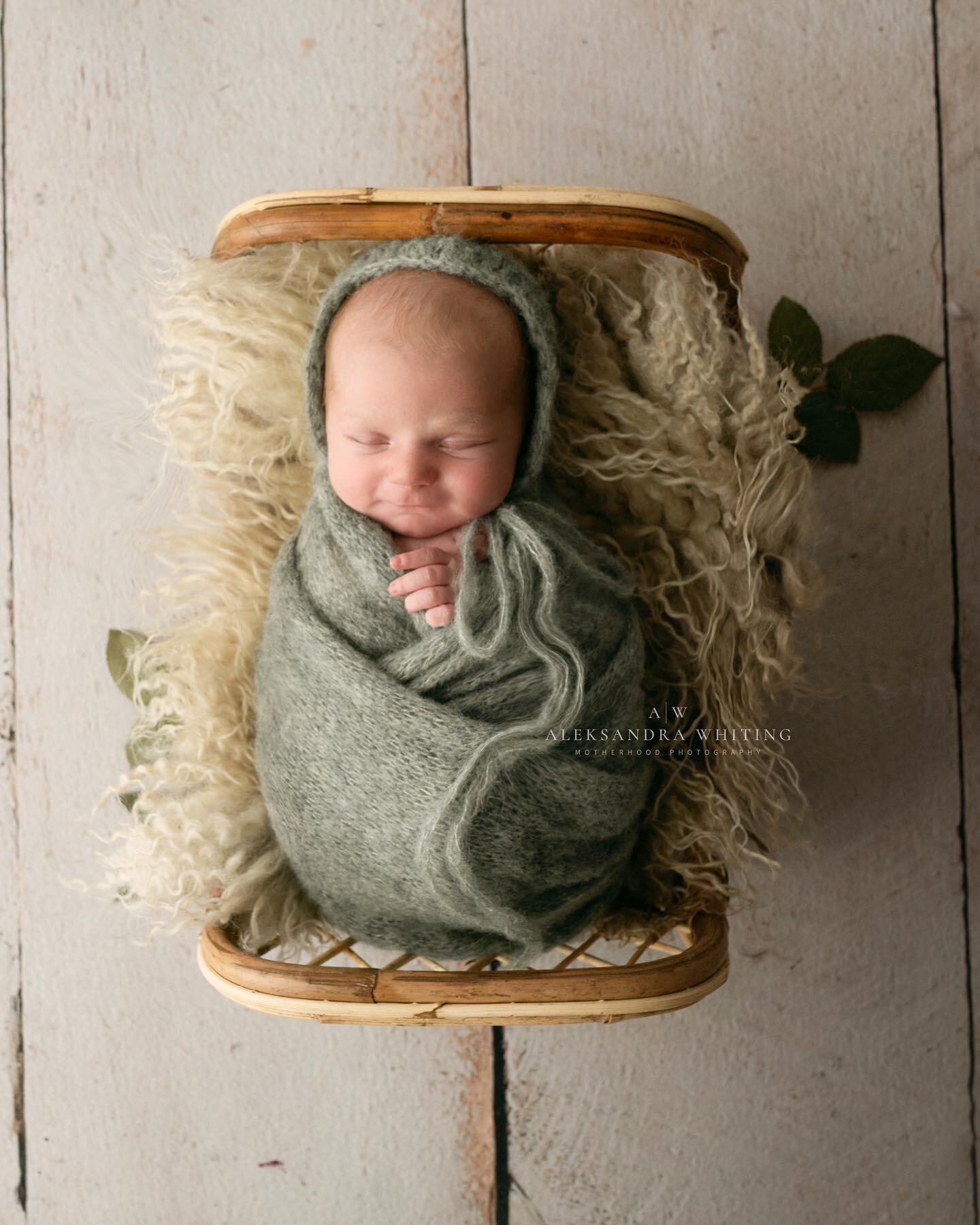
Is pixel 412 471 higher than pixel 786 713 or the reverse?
higher

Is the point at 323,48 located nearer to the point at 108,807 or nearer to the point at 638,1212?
the point at 108,807

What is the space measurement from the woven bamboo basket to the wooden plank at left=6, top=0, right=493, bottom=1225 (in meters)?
0.31

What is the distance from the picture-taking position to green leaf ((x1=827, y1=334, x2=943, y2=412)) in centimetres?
105

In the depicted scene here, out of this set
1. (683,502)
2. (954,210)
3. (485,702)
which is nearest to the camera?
(485,702)

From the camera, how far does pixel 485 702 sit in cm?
78

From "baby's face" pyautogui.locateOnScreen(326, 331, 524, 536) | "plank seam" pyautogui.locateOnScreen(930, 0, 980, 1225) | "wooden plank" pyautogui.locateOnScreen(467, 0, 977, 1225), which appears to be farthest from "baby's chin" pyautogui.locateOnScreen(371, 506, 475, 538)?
"plank seam" pyautogui.locateOnScreen(930, 0, 980, 1225)

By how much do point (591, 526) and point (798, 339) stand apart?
1.10 ft

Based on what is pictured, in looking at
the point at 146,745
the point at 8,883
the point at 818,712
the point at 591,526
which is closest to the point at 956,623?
the point at 818,712

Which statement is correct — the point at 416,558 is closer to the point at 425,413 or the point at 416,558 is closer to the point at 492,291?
the point at 425,413

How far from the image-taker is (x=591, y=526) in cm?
94

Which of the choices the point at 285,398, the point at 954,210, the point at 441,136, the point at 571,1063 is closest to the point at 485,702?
the point at 285,398

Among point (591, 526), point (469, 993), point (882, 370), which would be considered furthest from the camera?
point (882, 370)

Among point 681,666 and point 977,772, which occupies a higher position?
point 681,666

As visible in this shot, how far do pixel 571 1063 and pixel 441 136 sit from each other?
1.09m
